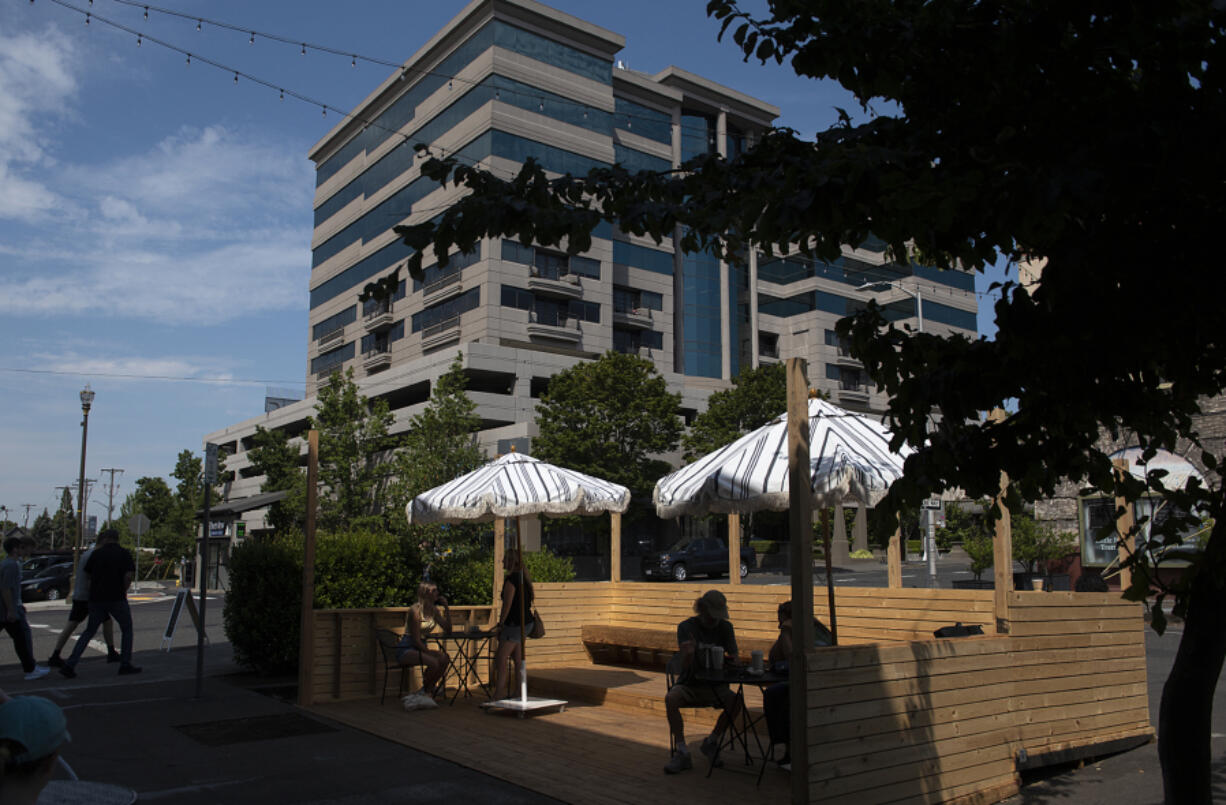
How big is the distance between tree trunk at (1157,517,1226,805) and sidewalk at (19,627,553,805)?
403 cm

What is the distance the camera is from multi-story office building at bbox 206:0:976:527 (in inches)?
1833

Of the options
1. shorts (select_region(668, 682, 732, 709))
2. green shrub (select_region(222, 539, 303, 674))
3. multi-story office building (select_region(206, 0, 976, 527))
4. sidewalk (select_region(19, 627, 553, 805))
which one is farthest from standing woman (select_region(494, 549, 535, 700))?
multi-story office building (select_region(206, 0, 976, 527))

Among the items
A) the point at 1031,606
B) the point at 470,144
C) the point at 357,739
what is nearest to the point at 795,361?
the point at 1031,606

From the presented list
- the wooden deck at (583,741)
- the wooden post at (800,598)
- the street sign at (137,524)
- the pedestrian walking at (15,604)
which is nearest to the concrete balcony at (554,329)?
the street sign at (137,524)

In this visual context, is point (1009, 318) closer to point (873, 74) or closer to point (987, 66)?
point (987, 66)

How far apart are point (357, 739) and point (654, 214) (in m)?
6.07

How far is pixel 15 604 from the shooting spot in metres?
11.1

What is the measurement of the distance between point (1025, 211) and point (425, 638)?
804cm

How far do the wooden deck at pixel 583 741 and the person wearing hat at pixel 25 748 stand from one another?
402 centimetres

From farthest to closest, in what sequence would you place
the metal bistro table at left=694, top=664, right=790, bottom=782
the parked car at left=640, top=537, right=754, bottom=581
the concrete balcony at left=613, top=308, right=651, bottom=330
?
the concrete balcony at left=613, top=308, right=651, bottom=330 < the parked car at left=640, top=537, right=754, bottom=581 < the metal bistro table at left=694, top=664, right=790, bottom=782

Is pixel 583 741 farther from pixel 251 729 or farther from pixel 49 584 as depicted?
pixel 49 584

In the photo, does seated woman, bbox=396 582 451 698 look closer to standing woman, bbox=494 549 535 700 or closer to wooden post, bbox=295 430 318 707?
standing woman, bbox=494 549 535 700

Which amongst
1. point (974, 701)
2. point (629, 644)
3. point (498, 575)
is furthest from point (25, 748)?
point (498, 575)

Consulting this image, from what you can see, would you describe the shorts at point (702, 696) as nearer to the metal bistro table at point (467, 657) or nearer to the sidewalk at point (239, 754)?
the sidewalk at point (239, 754)
